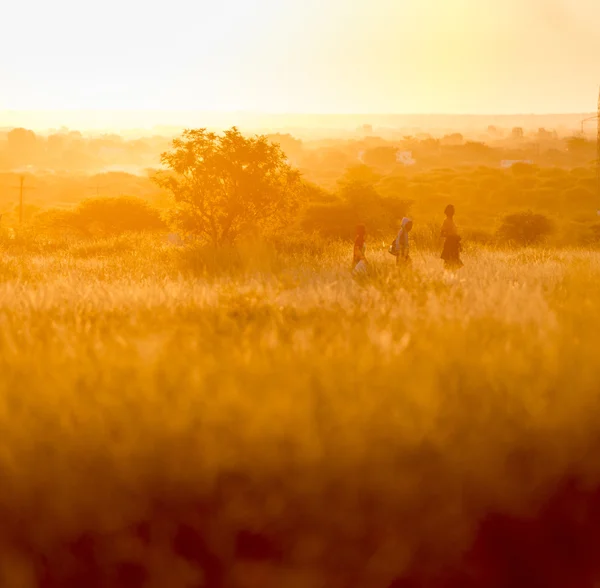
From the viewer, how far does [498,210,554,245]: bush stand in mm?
70500

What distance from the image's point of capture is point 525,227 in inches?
2810

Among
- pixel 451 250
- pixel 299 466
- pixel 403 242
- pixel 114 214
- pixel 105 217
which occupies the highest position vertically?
pixel 403 242

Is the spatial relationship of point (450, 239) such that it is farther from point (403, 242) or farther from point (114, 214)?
point (114, 214)

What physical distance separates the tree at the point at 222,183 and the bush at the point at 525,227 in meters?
48.7

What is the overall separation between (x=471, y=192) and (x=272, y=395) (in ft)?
443

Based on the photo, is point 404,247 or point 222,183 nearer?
point 404,247

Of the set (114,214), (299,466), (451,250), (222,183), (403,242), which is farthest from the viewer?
(114,214)

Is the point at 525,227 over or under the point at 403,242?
under

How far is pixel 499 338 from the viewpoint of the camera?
4582 millimetres

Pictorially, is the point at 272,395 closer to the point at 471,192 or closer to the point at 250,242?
the point at 250,242

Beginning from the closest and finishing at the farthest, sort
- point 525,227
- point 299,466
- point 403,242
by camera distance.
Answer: point 299,466, point 403,242, point 525,227

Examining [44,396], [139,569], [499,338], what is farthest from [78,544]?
[499,338]

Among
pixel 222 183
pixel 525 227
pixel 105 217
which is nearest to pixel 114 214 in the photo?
pixel 105 217

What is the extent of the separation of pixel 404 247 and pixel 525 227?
60.7 meters
